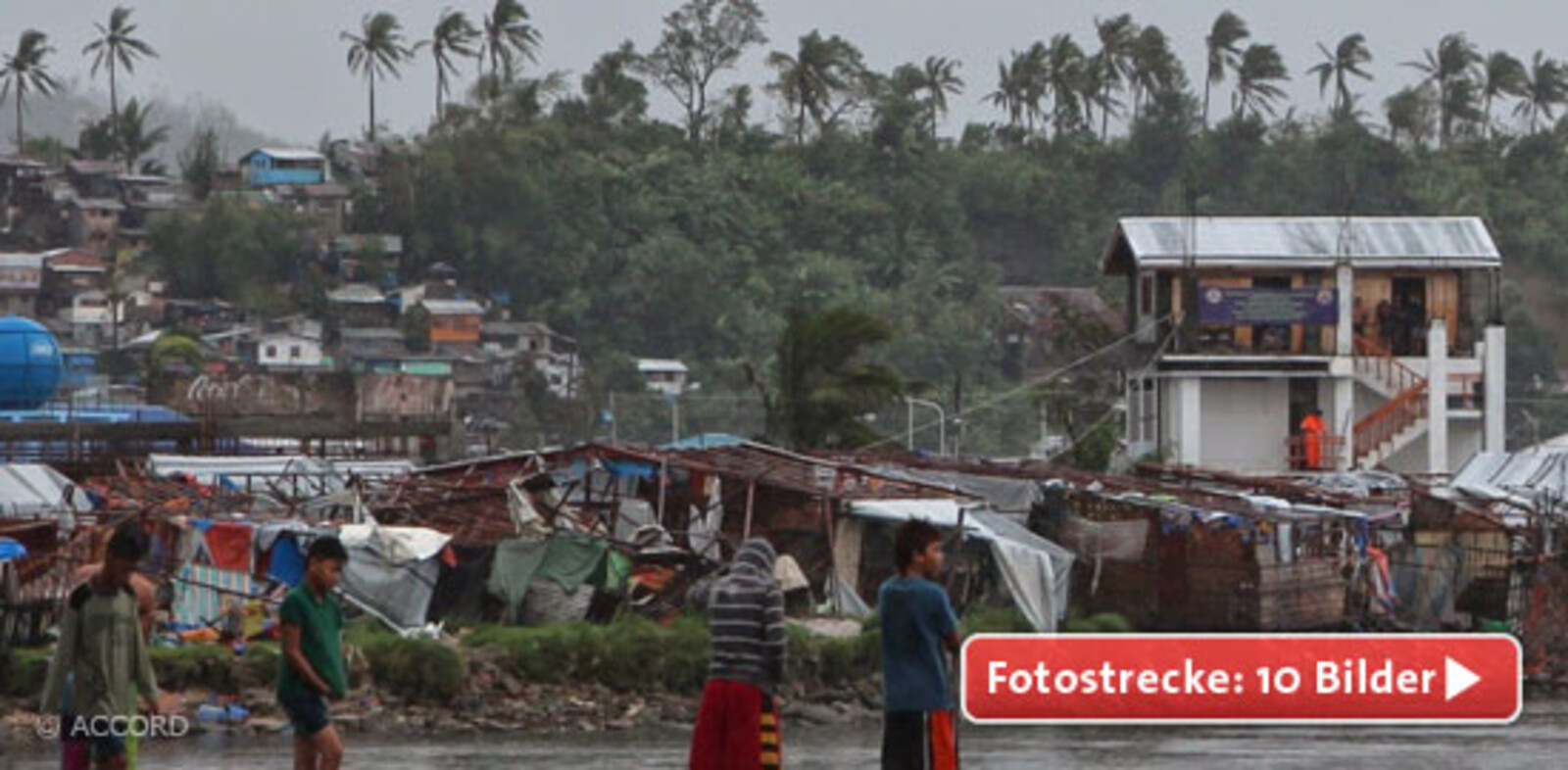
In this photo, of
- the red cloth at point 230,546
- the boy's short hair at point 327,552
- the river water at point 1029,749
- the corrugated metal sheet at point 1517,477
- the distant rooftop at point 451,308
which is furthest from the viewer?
the distant rooftop at point 451,308

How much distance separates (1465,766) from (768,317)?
299 ft

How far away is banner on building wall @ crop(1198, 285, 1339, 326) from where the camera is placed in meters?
54.0

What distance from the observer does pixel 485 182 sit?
121312mm

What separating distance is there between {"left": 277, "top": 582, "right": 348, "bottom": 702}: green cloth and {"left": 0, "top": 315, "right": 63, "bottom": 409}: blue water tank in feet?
119

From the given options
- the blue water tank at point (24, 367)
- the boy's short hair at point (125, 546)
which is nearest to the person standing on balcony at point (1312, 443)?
the blue water tank at point (24, 367)

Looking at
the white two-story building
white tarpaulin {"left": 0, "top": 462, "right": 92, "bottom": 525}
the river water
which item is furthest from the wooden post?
the white two-story building

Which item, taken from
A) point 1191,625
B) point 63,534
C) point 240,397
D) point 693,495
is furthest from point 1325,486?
point 240,397

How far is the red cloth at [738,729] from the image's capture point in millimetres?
15227

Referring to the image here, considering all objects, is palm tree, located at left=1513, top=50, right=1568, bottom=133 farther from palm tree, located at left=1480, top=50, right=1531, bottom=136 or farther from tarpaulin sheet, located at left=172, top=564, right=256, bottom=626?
tarpaulin sheet, located at left=172, top=564, right=256, bottom=626

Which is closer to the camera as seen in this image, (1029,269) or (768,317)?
(768,317)

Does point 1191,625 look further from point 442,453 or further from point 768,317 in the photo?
point 768,317

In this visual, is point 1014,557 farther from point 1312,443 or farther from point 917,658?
point 917,658

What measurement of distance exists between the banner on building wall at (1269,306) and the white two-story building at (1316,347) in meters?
0.02

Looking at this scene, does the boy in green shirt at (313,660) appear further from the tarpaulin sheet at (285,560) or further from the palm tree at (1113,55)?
the palm tree at (1113,55)
